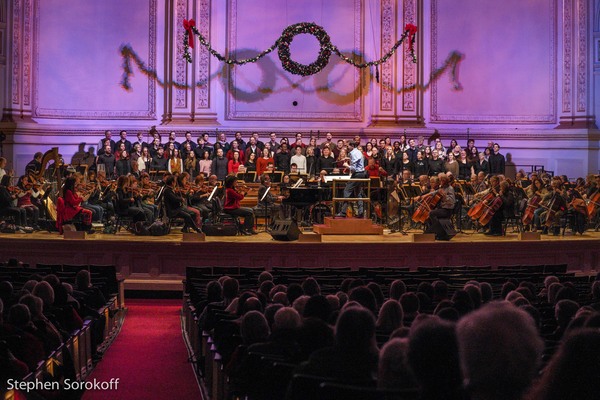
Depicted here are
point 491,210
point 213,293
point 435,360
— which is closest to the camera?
point 435,360

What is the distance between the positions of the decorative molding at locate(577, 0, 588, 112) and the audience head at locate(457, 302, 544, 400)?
71.8 feet

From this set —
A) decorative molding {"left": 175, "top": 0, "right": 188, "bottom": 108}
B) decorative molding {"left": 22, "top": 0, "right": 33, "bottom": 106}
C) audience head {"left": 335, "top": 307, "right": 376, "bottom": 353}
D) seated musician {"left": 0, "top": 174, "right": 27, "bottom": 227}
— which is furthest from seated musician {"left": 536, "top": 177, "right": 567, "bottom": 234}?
decorative molding {"left": 22, "top": 0, "right": 33, "bottom": 106}

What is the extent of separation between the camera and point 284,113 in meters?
23.3

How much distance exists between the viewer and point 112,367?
26.3 ft

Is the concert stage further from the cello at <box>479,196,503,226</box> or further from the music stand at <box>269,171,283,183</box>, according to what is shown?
the music stand at <box>269,171,283,183</box>

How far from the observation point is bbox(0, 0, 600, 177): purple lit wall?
2277 centimetres

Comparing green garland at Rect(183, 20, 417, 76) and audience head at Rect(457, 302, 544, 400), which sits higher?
green garland at Rect(183, 20, 417, 76)

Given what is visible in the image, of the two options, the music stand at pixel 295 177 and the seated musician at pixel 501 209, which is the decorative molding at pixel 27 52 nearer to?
the music stand at pixel 295 177

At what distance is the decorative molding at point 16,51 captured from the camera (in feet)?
74.2

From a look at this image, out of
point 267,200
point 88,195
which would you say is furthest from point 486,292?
point 88,195

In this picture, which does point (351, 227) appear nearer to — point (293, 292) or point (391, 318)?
point (293, 292)

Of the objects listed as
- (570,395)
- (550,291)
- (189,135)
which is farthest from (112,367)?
(189,135)

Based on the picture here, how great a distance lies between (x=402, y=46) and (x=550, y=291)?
16026 millimetres

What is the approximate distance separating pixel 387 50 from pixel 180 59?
5.79 meters
